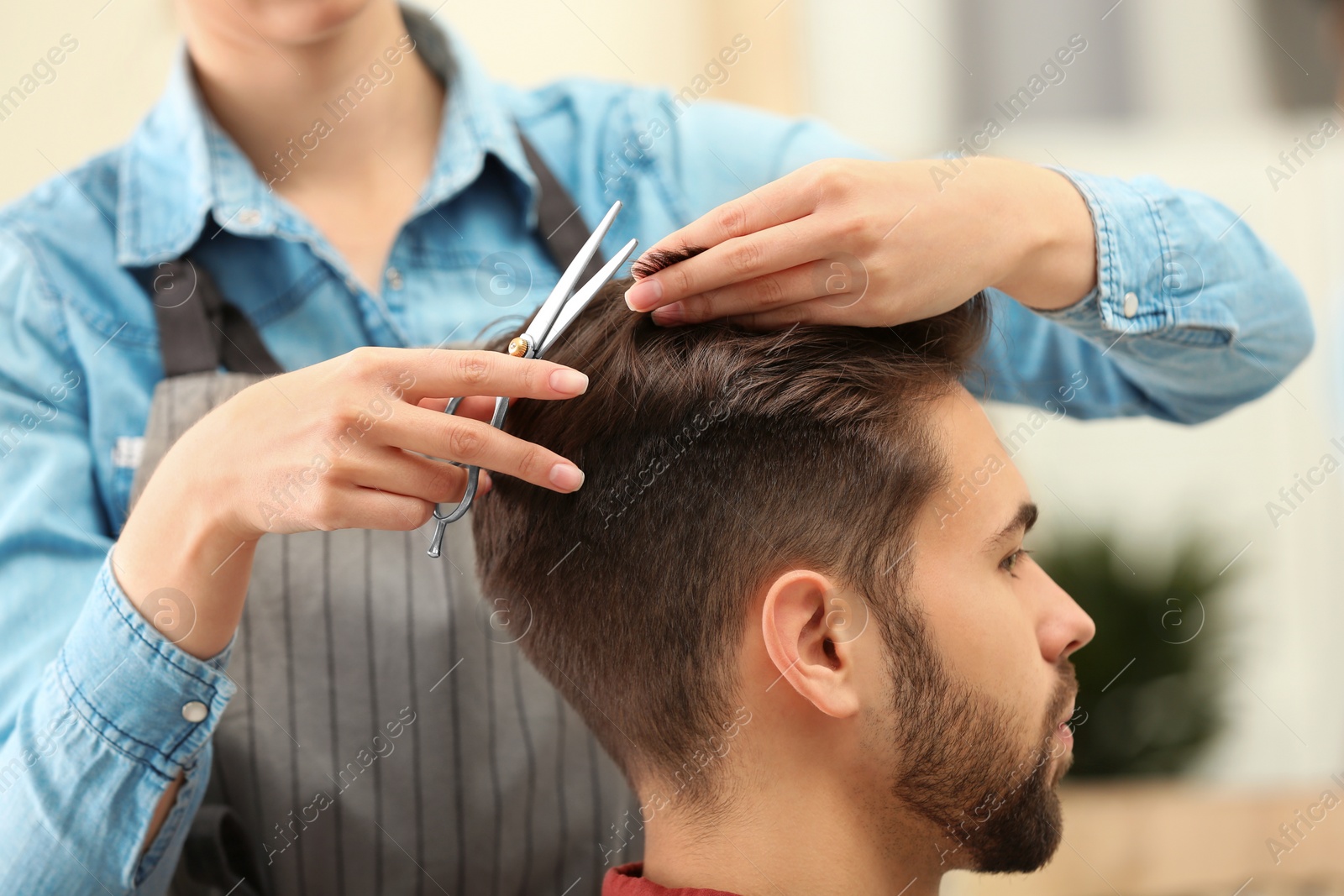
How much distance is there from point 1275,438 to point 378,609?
2523 mm

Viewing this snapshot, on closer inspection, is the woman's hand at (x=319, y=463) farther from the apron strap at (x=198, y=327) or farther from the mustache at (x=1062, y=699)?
the mustache at (x=1062, y=699)

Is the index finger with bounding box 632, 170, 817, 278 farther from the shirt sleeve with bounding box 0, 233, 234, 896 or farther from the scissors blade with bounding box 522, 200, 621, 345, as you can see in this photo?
the shirt sleeve with bounding box 0, 233, 234, 896

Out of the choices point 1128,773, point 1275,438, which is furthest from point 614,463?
point 1275,438

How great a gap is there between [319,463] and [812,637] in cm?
45

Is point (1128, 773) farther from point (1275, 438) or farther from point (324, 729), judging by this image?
point (324, 729)

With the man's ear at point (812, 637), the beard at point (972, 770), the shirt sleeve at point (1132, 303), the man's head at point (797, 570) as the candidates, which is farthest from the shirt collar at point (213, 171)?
the beard at point (972, 770)

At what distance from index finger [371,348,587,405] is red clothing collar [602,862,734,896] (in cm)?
48

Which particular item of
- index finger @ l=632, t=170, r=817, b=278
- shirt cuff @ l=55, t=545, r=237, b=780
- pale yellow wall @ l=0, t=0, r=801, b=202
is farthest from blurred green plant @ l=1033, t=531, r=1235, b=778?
shirt cuff @ l=55, t=545, r=237, b=780

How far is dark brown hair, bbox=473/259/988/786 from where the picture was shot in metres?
0.92

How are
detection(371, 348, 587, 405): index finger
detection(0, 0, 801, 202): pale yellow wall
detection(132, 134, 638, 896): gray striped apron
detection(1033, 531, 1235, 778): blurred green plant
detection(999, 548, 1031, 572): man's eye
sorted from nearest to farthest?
detection(371, 348, 587, 405): index finger
detection(999, 548, 1031, 572): man's eye
detection(132, 134, 638, 896): gray striped apron
detection(0, 0, 801, 202): pale yellow wall
detection(1033, 531, 1235, 778): blurred green plant

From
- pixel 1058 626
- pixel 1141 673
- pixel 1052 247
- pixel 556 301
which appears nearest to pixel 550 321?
pixel 556 301

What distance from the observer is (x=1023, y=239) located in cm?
93

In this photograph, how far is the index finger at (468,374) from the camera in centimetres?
77

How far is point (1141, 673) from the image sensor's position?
2.28 m
